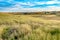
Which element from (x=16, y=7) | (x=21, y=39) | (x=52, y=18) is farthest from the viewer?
(x=16, y=7)

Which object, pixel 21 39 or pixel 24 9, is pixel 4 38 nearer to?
pixel 21 39

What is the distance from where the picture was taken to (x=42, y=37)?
2783mm

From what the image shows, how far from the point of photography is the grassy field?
2752 millimetres

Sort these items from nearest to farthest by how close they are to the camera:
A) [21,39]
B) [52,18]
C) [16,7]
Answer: [21,39] → [52,18] → [16,7]

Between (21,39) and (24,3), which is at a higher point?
(24,3)

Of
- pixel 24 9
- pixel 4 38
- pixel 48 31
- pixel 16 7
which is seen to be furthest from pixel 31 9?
pixel 4 38

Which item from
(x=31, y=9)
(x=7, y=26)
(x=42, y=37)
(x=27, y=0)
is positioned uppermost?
(x=27, y=0)

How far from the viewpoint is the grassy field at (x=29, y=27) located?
2.75 meters

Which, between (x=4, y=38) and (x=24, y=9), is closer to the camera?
(x=4, y=38)

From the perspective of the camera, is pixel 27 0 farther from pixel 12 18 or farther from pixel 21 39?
pixel 21 39

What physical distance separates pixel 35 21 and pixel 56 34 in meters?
0.52

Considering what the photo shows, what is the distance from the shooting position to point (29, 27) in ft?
9.41

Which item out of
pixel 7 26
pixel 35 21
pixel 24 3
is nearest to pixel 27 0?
pixel 24 3

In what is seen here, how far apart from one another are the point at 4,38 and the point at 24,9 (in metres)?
0.77
